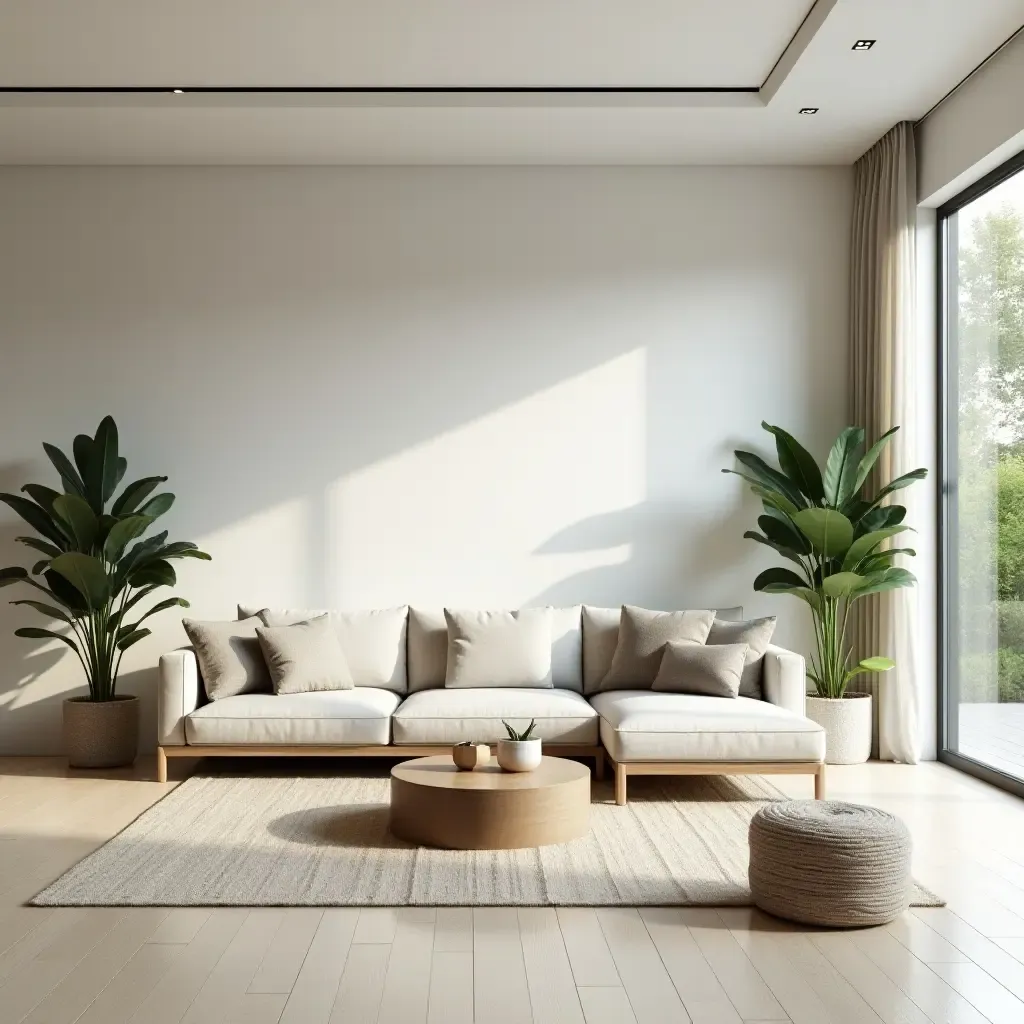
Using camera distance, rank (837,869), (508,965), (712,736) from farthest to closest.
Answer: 1. (712,736)
2. (837,869)
3. (508,965)

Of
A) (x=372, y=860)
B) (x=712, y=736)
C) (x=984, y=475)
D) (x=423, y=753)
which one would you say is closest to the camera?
(x=372, y=860)

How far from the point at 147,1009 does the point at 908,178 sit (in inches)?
212

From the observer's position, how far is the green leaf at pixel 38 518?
6090 mm

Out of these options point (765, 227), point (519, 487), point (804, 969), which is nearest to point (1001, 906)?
point (804, 969)

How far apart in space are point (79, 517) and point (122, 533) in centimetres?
23

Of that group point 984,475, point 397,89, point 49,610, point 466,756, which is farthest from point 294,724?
point 984,475

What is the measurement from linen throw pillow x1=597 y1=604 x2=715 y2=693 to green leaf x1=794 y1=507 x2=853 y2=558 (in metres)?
0.66

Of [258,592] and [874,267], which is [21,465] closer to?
[258,592]

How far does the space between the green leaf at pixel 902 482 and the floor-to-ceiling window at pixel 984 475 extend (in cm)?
28

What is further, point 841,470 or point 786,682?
point 841,470

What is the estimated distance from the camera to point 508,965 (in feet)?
10.3

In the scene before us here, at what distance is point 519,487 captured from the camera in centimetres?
667

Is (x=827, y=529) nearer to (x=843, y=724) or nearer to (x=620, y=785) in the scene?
(x=843, y=724)

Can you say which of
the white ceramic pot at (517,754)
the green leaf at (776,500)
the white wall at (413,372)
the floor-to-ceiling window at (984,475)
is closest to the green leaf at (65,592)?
the white wall at (413,372)
